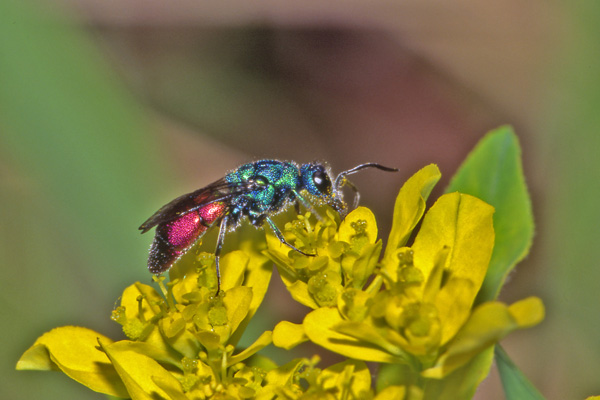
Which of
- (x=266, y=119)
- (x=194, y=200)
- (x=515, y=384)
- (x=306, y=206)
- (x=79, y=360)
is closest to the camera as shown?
(x=515, y=384)

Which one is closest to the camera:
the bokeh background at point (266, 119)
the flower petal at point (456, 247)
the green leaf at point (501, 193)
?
the flower petal at point (456, 247)

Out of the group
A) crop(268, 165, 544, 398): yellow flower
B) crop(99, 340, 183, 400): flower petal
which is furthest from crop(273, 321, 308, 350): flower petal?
crop(99, 340, 183, 400): flower petal

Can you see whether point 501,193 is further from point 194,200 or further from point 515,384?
point 194,200

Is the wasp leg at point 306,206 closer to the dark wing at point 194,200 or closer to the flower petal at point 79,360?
the dark wing at point 194,200

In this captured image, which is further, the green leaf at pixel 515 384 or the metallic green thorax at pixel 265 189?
the metallic green thorax at pixel 265 189

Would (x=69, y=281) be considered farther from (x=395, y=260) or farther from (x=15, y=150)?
(x=395, y=260)

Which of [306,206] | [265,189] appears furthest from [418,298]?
[265,189]

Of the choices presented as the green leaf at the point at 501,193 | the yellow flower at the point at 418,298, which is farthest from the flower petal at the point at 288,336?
the green leaf at the point at 501,193
